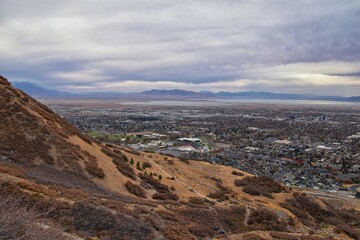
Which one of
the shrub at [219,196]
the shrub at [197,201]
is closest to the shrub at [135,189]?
the shrub at [197,201]

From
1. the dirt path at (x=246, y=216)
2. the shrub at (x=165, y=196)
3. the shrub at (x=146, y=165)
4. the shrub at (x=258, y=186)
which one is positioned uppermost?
the shrub at (x=146, y=165)

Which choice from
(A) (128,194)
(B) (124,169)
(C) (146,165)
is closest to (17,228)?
(A) (128,194)

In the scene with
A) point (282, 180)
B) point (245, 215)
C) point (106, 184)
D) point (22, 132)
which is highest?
point (22, 132)

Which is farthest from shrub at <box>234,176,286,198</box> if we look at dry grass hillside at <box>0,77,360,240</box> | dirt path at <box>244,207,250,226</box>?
dirt path at <box>244,207,250,226</box>

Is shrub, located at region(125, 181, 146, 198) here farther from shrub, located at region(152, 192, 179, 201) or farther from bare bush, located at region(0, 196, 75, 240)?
bare bush, located at region(0, 196, 75, 240)

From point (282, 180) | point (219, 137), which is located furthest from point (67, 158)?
point (219, 137)

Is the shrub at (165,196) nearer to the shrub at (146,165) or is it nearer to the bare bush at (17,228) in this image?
the shrub at (146,165)

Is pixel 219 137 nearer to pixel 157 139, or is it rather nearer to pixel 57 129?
pixel 157 139
